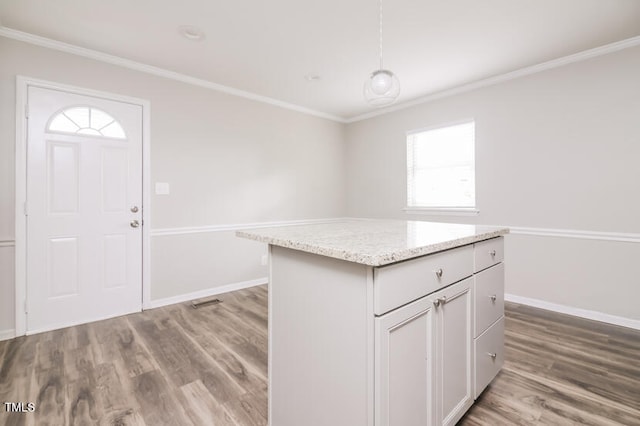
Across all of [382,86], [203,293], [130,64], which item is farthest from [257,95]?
[203,293]

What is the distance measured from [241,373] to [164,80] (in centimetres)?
308

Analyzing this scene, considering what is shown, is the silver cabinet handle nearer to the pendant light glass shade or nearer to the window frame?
the pendant light glass shade

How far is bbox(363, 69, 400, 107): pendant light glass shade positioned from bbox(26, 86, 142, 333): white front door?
253cm

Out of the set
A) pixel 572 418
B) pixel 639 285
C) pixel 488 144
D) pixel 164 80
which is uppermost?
pixel 164 80

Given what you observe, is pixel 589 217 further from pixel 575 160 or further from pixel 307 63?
pixel 307 63

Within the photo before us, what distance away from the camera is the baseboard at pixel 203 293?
3.22 metres

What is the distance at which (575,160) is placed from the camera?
9.51 ft

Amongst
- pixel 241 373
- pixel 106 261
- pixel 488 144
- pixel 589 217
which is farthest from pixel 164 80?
pixel 589 217

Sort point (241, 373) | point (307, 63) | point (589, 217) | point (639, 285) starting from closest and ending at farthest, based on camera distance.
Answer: point (241, 373) → point (639, 285) → point (589, 217) → point (307, 63)

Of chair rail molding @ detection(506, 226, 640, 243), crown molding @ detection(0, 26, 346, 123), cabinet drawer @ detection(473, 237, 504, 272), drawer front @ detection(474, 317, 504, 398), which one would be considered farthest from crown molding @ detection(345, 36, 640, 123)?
drawer front @ detection(474, 317, 504, 398)

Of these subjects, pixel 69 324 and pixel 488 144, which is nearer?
pixel 69 324

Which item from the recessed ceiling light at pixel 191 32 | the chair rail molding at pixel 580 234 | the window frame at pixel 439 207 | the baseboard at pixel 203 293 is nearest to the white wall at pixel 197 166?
the baseboard at pixel 203 293

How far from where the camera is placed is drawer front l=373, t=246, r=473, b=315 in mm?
1017

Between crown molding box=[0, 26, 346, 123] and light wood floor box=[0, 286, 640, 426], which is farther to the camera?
crown molding box=[0, 26, 346, 123]
